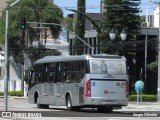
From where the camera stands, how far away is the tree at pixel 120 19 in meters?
63.7

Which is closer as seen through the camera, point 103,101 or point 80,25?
point 103,101

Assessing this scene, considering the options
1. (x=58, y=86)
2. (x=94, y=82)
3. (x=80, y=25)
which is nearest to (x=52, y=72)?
(x=58, y=86)

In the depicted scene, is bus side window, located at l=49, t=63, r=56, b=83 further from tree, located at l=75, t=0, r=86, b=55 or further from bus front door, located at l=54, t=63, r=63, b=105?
tree, located at l=75, t=0, r=86, b=55

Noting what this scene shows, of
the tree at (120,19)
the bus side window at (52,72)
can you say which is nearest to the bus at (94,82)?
the bus side window at (52,72)

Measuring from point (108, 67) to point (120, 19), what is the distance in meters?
32.2

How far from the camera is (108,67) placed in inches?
1262

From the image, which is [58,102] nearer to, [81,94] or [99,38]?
[81,94]

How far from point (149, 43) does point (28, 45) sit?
18507 mm

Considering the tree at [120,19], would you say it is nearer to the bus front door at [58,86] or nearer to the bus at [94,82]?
the bus front door at [58,86]

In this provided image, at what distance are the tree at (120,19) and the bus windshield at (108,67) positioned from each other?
30.9m

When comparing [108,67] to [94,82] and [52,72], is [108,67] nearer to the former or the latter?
[94,82]

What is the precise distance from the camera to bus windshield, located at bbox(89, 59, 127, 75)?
31688 millimetres

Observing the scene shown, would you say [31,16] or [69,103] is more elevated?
[31,16]

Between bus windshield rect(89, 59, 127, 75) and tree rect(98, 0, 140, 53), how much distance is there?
101ft
